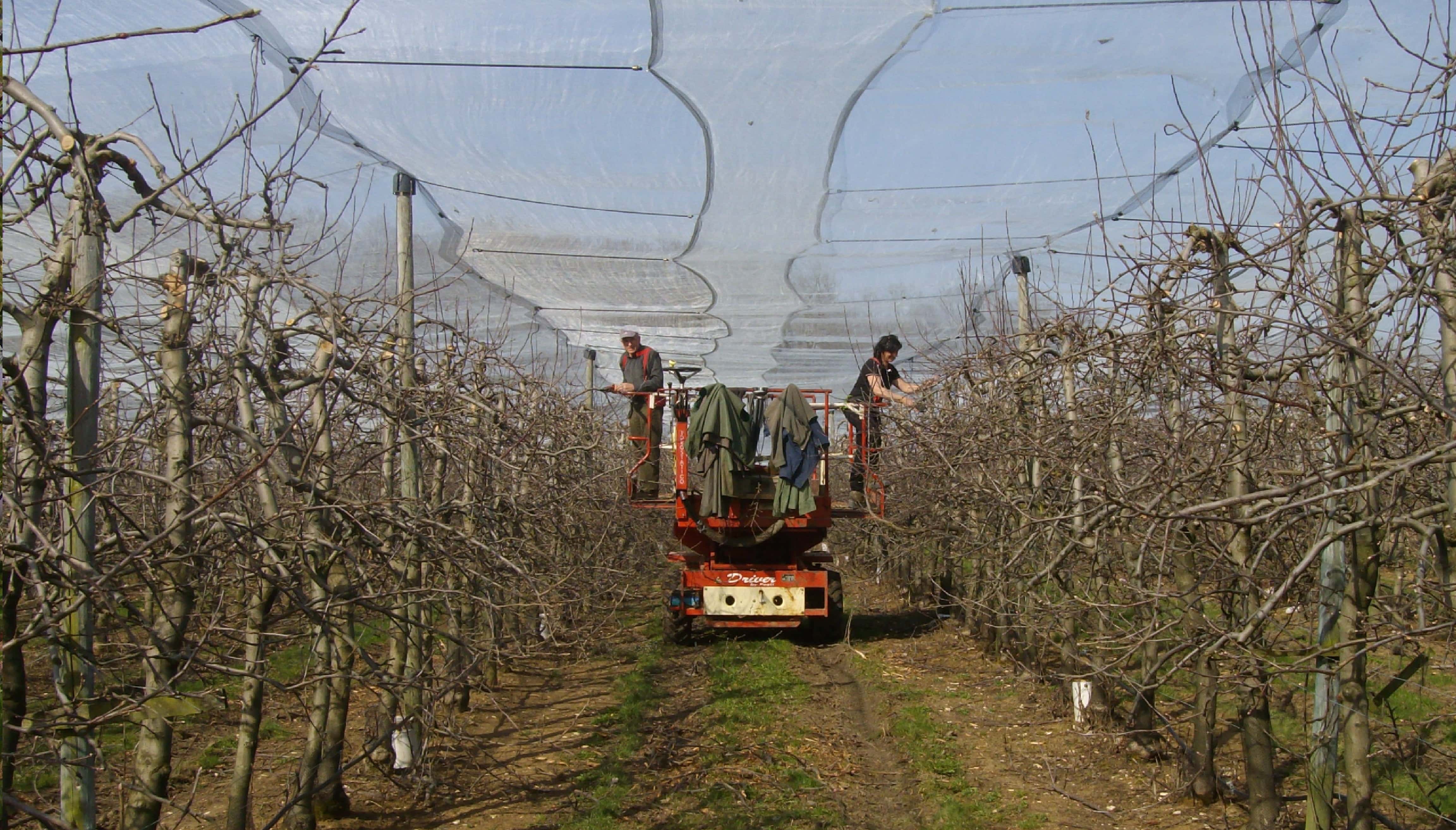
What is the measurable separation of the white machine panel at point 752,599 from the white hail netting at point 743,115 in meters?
3.20

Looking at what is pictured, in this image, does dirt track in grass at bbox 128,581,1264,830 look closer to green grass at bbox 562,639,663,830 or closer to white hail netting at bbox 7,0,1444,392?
green grass at bbox 562,639,663,830

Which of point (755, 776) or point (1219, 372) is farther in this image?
point (755, 776)

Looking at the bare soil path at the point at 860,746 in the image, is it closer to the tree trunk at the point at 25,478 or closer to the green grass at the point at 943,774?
the green grass at the point at 943,774

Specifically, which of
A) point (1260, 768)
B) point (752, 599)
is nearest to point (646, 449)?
point (752, 599)

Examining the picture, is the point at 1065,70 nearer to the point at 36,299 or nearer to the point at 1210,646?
the point at 1210,646

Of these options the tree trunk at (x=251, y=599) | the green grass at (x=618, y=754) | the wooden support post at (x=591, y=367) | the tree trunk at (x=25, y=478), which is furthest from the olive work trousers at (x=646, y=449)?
the tree trunk at (x=25, y=478)

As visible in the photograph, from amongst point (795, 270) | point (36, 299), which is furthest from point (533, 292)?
point (36, 299)

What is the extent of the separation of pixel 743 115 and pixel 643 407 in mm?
4493

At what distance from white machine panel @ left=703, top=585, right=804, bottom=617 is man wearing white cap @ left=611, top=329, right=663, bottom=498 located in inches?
65.8

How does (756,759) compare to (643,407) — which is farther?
(643,407)

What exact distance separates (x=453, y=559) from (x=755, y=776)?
356 cm

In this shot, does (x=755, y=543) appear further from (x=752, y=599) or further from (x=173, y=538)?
(x=173, y=538)

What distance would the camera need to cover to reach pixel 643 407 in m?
14.2

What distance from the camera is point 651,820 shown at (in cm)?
700
